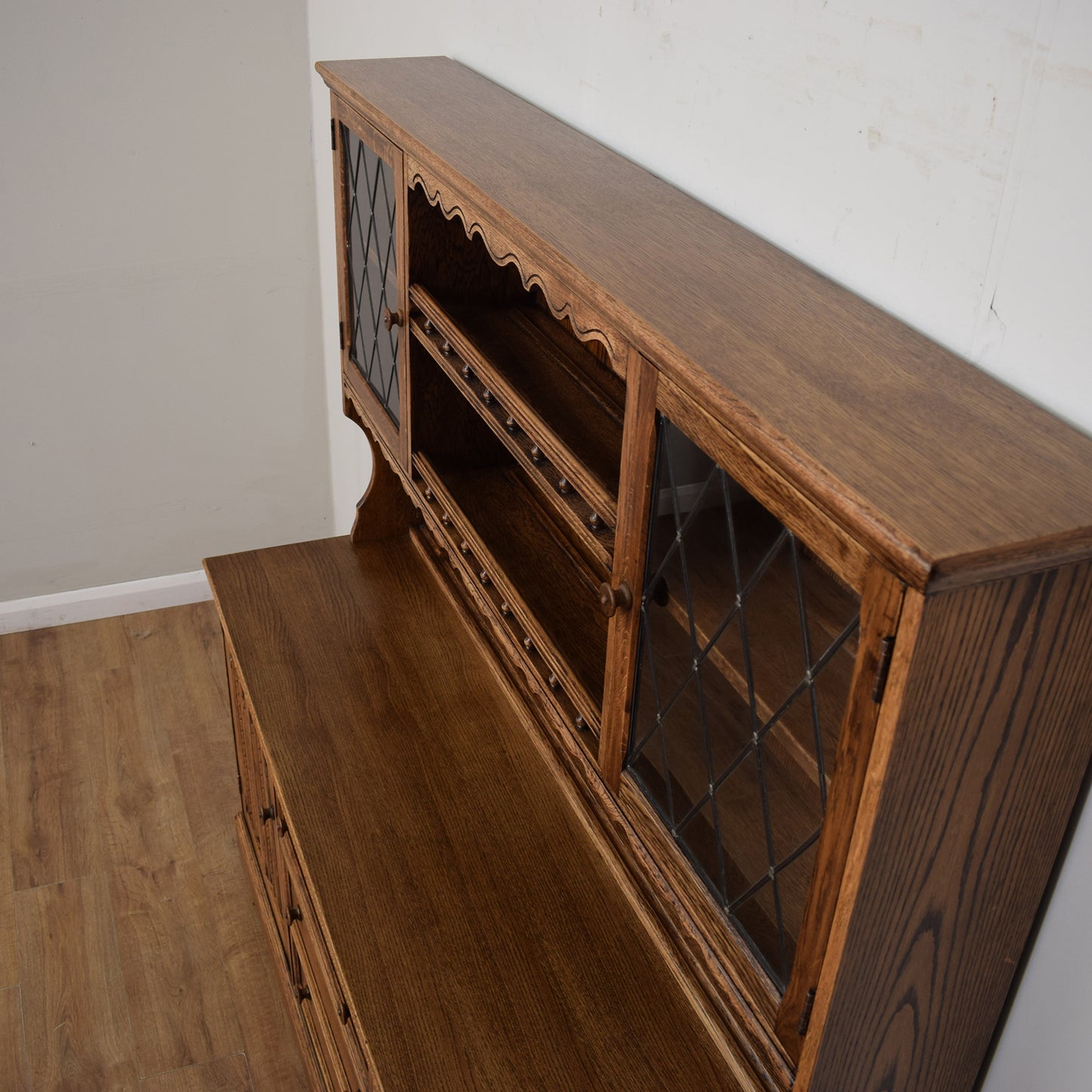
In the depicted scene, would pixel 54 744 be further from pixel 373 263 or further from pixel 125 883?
pixel 373 263

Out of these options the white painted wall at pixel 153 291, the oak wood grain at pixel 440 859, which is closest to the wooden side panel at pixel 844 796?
the oak wood grain at pixel 440 859

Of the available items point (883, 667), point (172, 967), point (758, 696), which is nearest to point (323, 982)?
point (172, 967)

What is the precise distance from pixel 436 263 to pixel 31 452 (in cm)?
177

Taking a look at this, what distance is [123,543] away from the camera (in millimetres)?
2891

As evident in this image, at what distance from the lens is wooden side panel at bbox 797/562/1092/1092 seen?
61cm

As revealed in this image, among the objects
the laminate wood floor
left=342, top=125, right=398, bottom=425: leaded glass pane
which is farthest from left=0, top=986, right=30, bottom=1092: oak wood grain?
left=342, top=125, right=398, bottom=425: leaded glass pane

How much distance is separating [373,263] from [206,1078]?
4.64 feet

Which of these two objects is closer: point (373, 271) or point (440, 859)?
point (440, 859)

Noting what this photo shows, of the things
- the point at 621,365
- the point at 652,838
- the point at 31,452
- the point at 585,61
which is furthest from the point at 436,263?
the point at 31,452

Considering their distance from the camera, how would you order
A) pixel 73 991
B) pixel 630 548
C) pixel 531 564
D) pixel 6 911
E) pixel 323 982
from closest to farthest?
pixel 630 548 → pixel 531 564 → pixel 323 982 → pixel 73 991 → pixel 6 911

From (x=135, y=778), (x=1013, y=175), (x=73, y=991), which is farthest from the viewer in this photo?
(x=135, y=778)

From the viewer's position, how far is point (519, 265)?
996 mm

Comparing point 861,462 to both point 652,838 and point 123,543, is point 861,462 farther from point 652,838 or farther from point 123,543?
point 123,543

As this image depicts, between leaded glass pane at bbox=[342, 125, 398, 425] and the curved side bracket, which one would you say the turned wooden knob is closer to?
leaded glass pane at bbox=[342, 125, 398, 425]
